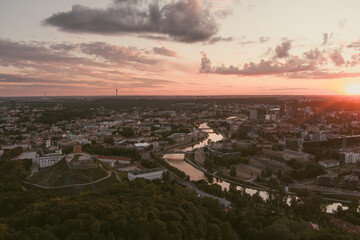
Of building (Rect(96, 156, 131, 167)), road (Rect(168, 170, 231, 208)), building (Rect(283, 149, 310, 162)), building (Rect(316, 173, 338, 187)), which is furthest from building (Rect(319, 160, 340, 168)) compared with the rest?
building (Rect(96, 156, 131, 167))

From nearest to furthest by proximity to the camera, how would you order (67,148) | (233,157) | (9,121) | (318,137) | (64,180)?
1. (64,180)
2. (233,157)
3. (67,148)
4. (318,137)
5. (9,121)

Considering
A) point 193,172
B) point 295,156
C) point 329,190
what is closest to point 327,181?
point 329,190

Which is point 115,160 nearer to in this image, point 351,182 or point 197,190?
point 197,190

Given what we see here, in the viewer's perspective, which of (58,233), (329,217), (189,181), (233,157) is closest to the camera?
(58,233)

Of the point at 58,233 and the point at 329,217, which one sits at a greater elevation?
A: the point at 58,233

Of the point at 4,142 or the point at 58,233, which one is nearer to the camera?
the point at 58,233

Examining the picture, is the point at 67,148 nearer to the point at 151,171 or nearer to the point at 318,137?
the point at 151,171

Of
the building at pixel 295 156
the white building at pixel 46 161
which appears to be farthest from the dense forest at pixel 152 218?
the building at pixel 295 156

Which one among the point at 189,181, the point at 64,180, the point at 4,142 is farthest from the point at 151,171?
the point at 4,142
